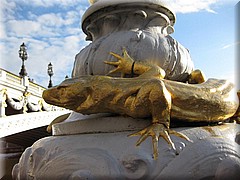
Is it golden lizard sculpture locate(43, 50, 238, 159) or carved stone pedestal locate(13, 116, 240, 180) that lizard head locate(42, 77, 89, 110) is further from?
carved stone pedestal locate(13, 116, 240, 180)

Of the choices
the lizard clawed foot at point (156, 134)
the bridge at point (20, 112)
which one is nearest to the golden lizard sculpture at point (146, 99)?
the lizard clawed foot at point (156, 134)

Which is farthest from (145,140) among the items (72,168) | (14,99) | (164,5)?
(14,99)

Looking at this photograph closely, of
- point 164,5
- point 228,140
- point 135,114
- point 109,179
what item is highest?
point 164,5

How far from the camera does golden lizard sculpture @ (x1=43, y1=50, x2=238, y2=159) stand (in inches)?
51.2

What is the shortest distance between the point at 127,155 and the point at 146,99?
0.74 ft

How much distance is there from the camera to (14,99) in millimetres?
10344

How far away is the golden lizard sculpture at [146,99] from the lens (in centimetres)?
130

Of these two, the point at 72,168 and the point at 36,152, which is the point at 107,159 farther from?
the point at 36,152

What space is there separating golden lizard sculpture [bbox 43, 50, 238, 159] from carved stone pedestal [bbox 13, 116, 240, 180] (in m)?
0.05

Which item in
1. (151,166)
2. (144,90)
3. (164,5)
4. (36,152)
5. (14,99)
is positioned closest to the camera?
(151,166)

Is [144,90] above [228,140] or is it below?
above

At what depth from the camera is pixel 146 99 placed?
1.31 m

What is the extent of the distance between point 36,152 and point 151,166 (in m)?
0.50

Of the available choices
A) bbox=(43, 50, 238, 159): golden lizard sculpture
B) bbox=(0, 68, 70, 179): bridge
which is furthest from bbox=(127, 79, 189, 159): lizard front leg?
bbox=(0, 68, 70, 179): bridge
